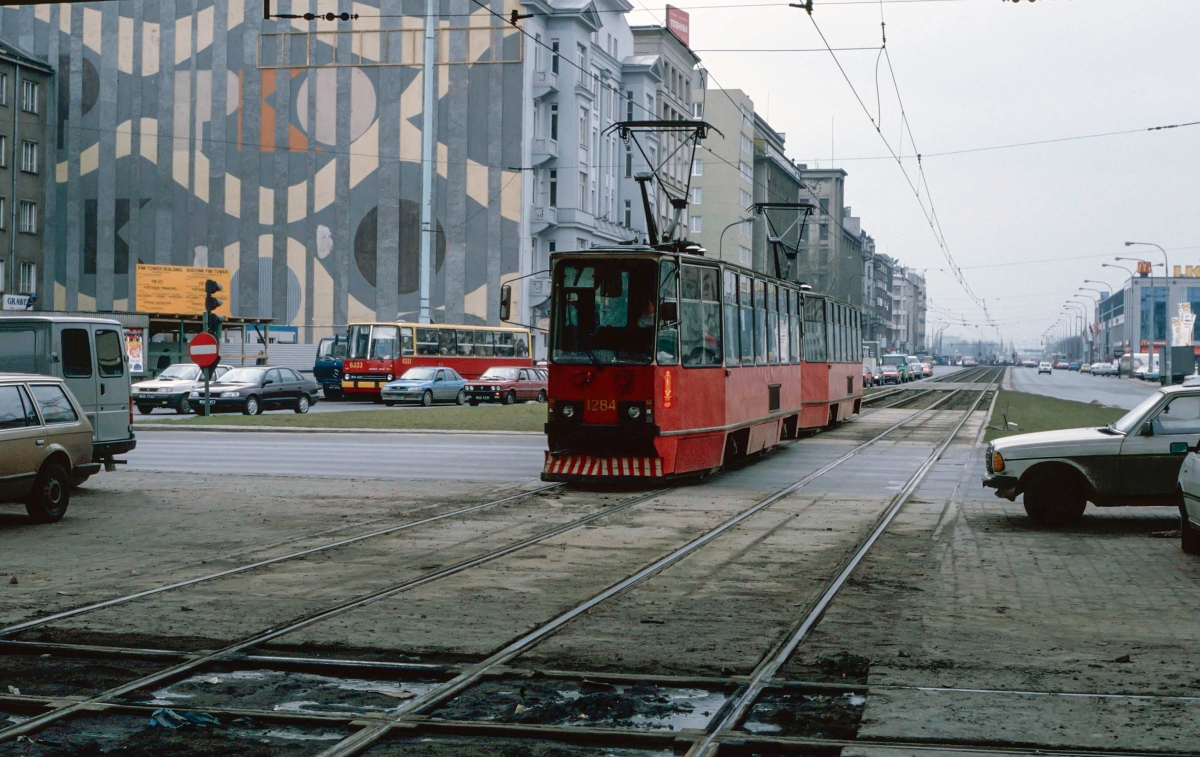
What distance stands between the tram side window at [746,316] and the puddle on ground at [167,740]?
16036 millimetres

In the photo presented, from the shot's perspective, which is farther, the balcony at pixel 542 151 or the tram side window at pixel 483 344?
the balcony at pixel 542 151

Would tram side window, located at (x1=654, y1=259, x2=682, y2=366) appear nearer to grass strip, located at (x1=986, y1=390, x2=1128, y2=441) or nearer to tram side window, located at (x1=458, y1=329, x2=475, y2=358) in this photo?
grass strip, located at (x1=986, y1=390, x2=1128, y2=441)

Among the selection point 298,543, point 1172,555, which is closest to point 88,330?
point 298,543

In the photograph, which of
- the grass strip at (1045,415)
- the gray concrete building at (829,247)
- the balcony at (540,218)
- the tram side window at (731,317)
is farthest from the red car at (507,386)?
the gray concrete building at (829,247)

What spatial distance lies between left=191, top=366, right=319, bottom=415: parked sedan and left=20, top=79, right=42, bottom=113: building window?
1402 inches

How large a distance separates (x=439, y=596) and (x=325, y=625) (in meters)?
1.27

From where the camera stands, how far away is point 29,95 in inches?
2736

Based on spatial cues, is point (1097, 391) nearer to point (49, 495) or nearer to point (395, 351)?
point (395, 351)

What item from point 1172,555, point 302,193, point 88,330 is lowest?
point 1172,555

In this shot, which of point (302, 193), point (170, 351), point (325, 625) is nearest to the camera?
point (325, 625)

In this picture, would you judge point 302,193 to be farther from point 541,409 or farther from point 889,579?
point 889,579

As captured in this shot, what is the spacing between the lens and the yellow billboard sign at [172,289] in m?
61.2

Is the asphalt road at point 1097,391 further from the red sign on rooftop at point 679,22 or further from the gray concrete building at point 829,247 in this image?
the red sign on rooftop at point 679,22

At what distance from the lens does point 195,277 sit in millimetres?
62594
